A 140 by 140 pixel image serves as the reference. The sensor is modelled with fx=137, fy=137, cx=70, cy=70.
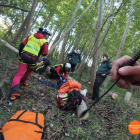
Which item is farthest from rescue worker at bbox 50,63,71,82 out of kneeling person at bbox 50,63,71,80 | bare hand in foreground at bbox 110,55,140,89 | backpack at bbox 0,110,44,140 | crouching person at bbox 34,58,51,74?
bare hand in foreground at bbox 110,55,140,89

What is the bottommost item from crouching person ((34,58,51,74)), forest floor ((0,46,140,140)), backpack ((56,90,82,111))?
forest floor ((0,46,140,140))

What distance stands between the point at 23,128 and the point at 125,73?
7.09ft

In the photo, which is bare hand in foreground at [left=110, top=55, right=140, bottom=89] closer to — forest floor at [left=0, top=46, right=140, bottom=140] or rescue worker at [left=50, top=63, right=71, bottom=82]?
forest floor at [left=0, top=46, right=140, bottom=140]

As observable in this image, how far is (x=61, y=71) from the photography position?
22.7ft

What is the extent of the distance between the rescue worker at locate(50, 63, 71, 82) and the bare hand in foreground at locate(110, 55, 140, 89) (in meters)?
5.80

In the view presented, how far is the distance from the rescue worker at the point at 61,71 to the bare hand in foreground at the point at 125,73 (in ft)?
19.0

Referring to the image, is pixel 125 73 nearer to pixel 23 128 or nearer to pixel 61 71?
pixel 23 128

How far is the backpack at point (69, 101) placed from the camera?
4016mm

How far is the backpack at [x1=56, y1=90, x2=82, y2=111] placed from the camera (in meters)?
4.02

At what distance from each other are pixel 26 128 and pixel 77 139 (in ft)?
4.13

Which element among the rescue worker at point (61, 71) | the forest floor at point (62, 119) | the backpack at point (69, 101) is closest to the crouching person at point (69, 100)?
the backpack at point (69, 101)

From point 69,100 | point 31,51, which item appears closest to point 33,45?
point 31,51

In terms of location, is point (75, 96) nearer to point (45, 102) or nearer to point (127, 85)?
point (45, 102)

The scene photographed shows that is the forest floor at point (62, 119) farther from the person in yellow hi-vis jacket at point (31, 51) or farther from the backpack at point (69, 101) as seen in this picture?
the person in yellow hi-vis jacket at point (31, 51)
